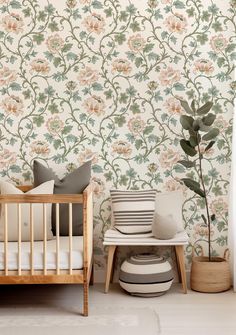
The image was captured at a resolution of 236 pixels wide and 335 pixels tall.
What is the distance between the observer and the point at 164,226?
3.78m

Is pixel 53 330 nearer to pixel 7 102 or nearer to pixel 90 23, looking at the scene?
pixel 7 102

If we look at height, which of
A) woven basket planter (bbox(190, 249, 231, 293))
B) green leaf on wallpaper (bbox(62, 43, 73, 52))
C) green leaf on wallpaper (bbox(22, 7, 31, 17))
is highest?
green leaf on wallpaper (bbox(22, 7, 31, 17))

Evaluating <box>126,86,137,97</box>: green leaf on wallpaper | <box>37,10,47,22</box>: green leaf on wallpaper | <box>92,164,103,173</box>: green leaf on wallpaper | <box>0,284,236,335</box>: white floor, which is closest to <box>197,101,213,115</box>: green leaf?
<box>126,86,137,97</box>: green leaf on wallpaper

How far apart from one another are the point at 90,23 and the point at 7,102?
0.87 meters

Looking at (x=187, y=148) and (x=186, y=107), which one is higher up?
(x=186, y=107)

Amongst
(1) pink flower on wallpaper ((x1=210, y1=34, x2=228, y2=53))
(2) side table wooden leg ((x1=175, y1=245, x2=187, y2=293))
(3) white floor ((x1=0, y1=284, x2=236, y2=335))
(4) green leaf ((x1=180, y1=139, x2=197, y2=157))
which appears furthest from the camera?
(1) pink flower on wallpaper ((x1=210, y1=34, x2=228, y2=53))

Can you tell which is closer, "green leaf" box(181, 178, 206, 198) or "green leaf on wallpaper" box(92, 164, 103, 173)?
"green leaf" box(181, 178, 206, 198)

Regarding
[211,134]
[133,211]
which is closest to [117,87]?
[211,134]

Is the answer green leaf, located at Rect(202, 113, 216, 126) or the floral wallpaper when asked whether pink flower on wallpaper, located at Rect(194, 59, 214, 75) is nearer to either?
the floral wallpaper

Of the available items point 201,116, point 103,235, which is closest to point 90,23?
point 201,116

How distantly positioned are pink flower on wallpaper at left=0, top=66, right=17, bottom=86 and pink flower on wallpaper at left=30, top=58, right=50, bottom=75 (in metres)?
0.16

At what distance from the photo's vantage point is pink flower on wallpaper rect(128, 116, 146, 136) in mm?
4254

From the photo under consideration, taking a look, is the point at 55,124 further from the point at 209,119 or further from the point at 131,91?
the point at 209,119

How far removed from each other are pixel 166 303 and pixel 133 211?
753 millimetres
